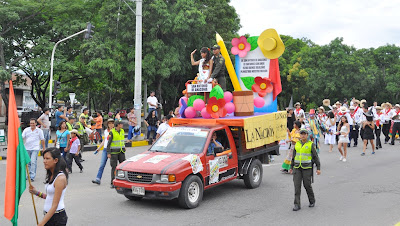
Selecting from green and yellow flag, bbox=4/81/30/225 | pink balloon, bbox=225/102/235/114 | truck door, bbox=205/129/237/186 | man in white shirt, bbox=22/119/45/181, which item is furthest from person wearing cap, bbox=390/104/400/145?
green and yellow flag, bbox=4/81/30/225

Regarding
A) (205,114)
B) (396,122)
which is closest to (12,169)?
(205,114)

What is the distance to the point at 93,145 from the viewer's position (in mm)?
18875

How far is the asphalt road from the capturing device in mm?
7781

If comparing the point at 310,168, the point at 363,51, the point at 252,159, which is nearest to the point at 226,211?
the point at 310,168

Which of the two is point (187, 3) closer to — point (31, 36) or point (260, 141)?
point (31, 36)

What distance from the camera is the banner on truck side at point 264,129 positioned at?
10025 millimetres

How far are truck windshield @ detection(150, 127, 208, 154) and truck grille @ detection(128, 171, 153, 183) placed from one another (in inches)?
40.8

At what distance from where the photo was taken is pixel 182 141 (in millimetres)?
9391

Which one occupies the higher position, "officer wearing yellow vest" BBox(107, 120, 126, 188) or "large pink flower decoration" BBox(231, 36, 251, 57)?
"large pink flower decoration" BBox(231, 36, 251, 57)

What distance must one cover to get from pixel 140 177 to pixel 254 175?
3.46m

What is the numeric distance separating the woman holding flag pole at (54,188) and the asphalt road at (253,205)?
103 inches

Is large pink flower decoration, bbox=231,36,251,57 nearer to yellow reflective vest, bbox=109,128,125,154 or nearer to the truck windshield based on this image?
the truck windshield

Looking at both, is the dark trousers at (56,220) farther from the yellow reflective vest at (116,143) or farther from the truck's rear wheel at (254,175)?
the truck's rear wheel at (254,175)

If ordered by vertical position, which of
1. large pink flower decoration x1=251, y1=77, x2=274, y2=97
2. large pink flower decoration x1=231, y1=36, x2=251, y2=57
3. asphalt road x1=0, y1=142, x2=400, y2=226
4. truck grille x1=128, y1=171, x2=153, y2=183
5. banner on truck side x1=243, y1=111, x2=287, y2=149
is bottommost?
asphalt road x1=0, y1=142, x2=400, y2=226
